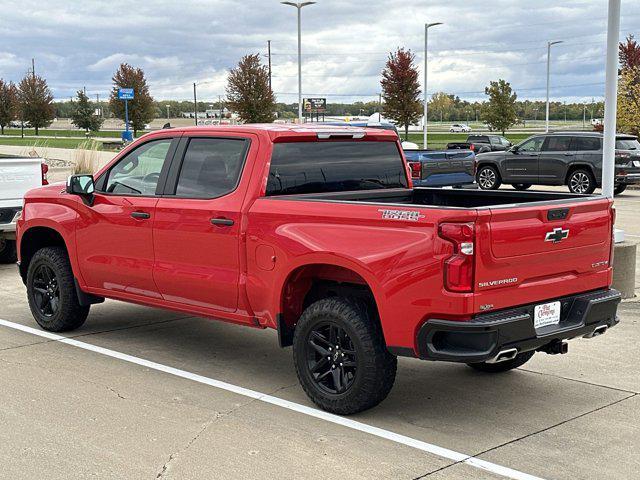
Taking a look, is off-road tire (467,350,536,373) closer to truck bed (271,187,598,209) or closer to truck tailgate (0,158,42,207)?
truck bed (271,187,598,209)

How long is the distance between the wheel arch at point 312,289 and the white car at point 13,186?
6.55 m

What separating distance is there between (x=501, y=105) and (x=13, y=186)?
2185 inches

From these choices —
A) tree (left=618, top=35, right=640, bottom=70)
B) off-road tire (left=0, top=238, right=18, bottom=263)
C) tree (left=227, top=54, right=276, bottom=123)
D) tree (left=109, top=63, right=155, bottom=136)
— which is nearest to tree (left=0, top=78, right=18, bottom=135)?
tree (left=109, top=63, right=155, bottom=136)

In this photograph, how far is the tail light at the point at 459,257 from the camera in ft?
15.8

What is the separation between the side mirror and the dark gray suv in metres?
16.1

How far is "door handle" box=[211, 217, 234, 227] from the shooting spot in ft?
20.0

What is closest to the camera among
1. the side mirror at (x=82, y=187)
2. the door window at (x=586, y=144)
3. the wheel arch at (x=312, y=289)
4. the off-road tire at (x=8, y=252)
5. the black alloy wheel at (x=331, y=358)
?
the black alloy wheel at (x=331, y=358)

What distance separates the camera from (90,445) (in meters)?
4.98

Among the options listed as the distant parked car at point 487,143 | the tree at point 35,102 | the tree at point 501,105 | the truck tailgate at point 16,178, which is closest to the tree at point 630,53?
the distant parked car at point 487,143

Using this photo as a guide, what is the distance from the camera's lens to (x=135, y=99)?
6575 cm

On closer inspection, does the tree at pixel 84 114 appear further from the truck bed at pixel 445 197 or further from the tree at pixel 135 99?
the truck bed at pixel 445 197

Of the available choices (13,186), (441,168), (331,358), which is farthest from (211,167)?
(441,168)

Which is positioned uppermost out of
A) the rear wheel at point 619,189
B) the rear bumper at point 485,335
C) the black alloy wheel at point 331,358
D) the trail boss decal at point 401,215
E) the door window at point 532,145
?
the trail boss decal at point 401,215

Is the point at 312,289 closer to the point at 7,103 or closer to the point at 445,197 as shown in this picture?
the point at 445,197
